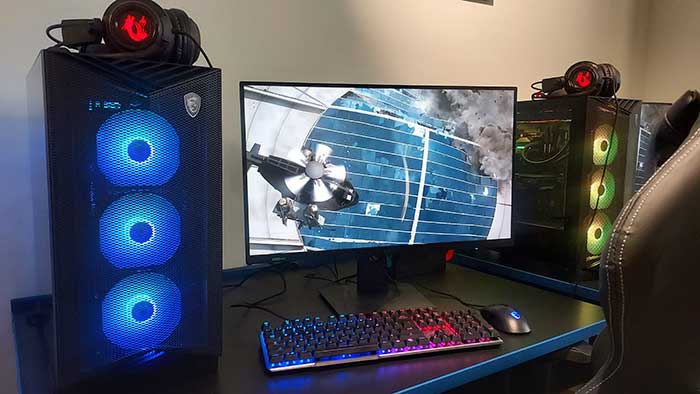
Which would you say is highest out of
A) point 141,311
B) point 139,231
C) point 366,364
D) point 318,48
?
point 318,48

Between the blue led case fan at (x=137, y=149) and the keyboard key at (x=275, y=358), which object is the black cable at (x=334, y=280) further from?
the blue led case fan at (x=137, y=149)

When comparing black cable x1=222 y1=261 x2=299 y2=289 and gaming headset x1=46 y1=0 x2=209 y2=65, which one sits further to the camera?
black cable x1=222 y1=261 x2=299 y2=289

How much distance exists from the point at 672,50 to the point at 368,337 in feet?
7.95

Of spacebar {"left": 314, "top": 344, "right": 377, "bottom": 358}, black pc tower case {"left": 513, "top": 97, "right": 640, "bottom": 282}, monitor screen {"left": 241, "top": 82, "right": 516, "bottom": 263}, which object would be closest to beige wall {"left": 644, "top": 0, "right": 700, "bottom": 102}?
black pc tower case {"left": 513, "top": 97, "right": 640, "bottom": 282}

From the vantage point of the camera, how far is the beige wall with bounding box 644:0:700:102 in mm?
2424

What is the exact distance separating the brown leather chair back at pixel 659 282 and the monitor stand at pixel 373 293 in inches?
21.7

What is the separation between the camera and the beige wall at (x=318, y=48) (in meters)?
1.02

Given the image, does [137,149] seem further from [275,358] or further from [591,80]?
[591,80]

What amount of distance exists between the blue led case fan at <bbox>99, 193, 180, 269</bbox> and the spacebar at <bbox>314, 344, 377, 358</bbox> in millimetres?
276

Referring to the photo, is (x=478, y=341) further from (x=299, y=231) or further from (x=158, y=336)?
(x=158, y=336)

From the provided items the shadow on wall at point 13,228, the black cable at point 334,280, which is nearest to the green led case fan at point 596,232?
the black cable at point 334,280

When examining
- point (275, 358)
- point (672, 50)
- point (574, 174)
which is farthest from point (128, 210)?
point (672, 50)

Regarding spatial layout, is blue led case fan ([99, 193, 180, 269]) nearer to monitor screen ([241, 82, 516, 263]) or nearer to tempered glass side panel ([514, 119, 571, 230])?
monitor screen ([241, 82, 516, 263])

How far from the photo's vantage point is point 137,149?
683mm
